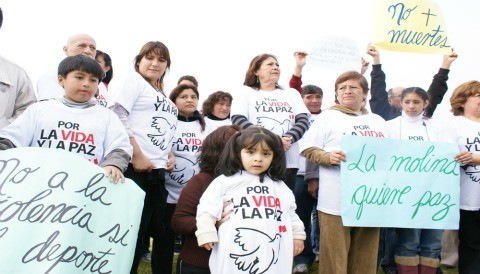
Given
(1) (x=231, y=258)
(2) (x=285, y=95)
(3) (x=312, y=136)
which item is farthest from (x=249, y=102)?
(1) (x=231, y=258)

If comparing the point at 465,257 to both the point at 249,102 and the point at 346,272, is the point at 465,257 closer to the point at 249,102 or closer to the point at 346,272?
the point at 346,272

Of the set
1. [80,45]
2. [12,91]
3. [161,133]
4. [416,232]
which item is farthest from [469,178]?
[12,91]

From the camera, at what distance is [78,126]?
2.89 m

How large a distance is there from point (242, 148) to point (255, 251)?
664 mm

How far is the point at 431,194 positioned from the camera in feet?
12.8

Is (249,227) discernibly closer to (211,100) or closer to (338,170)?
(338,170)

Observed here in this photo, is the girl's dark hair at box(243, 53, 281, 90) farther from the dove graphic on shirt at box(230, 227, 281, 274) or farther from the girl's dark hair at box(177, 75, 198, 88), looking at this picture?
the dove graphic on shirt at box(230, 227, 281, 274)

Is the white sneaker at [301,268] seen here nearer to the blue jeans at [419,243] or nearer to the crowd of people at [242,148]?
the crowd of people at [242,148]

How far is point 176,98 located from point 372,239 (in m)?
2.48

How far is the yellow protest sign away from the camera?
4.79 m

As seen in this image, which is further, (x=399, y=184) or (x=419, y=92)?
(x=419, y=92)

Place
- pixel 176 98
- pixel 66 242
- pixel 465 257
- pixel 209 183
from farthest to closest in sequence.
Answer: pixel 176 98, pixel 465 257, pixel 209 183, pixel 66 242

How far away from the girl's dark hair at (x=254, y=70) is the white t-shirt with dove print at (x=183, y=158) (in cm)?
77

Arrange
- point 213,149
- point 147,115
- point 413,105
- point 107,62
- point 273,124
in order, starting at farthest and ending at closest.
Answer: point 107,62, point 413,105, point 273,124, point 147,115, point 213,149
